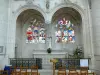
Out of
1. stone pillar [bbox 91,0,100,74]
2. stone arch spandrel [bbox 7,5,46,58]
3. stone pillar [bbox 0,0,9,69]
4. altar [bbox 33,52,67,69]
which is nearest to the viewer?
stone pillar [bbox 91,0,100,74]

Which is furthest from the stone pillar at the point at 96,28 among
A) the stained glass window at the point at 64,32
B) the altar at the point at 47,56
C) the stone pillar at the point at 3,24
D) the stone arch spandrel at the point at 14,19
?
the stone pillar at the point at 3,24

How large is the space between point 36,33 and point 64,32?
327 centimetres

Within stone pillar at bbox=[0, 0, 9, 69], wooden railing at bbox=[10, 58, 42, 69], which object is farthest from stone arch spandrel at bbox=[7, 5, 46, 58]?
wooden railing at bbox=[10, 58, 42, 69]

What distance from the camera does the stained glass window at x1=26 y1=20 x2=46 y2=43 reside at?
1612 cm

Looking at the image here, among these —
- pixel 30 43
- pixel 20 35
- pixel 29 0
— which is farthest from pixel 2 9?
pixel 30 43

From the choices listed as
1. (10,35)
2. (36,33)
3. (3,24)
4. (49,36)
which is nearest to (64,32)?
(49,36)

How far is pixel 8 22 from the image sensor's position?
13367mm

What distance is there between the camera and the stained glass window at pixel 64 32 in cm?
1602

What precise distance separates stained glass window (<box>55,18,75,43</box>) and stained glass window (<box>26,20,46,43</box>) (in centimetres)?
168

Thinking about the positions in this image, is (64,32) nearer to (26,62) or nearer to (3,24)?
(26,62)

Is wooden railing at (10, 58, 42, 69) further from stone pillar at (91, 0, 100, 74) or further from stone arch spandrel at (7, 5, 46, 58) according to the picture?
stone pillar at (91, 0, 100, 74)

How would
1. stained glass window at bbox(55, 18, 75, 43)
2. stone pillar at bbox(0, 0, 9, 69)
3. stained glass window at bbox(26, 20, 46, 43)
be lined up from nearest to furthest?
stone pillar at bbox(0, 0, 9, 69) < stained glass window at bbox(55, 18, 75, 43) < stained glass window at bbox(26, 20, 46, 43)

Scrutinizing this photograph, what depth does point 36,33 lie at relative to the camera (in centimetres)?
1630

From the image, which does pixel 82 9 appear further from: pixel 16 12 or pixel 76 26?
pixel 16 12
